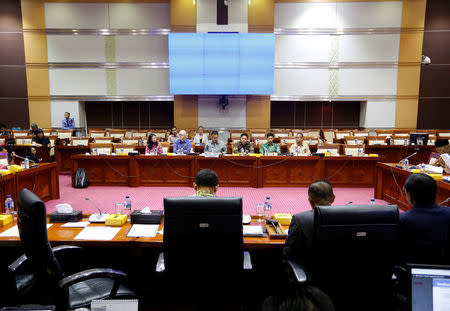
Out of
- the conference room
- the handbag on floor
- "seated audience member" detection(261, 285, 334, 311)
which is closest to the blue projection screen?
the conference room

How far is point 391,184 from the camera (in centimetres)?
516

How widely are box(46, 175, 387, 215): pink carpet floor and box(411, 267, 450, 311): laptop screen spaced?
3.35 m

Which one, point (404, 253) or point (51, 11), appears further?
point (51, 11)

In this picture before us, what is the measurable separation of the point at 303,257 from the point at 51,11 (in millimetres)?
12291

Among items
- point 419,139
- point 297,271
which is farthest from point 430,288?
point 419,139

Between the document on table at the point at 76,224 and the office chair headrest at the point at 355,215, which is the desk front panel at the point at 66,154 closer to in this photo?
the document on table at the point at 76,224

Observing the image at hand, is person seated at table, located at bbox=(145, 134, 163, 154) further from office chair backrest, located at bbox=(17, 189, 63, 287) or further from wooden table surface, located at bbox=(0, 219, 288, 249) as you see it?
office chair backrest, located at bbox=(17, 189, 63, 287)

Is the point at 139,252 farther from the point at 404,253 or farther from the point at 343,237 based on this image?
the point at 404,253

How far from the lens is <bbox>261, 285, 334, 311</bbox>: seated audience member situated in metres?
0.80

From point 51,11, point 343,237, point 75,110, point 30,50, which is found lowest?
point 343,237

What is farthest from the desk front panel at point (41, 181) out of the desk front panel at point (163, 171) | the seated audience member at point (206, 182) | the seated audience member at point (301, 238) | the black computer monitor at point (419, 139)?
the black computer monitor at point (419, 139)

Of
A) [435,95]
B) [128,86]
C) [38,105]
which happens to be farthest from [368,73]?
[38,105]

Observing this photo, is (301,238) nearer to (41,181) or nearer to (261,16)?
(41,181)

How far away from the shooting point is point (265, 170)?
615cm
